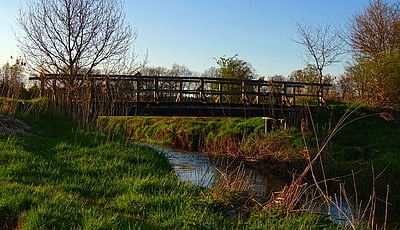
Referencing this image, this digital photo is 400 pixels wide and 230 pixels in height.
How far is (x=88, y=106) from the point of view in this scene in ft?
46.1

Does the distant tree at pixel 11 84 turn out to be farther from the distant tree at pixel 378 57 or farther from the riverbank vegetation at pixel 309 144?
the distant tree at pixel 378 57

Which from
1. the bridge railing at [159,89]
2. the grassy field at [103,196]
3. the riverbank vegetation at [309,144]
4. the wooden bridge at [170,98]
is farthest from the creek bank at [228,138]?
the grassy field at [103,196]

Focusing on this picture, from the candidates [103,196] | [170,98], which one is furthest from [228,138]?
[103,196]

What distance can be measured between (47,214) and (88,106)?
8.77m

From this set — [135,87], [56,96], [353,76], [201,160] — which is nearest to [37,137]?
[56,96]

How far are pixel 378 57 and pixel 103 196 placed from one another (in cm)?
2290

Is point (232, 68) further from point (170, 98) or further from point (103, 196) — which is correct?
point (103, 196)

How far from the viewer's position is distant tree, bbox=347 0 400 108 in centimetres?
2481

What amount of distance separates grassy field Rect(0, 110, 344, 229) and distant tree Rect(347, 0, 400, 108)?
18.1 m

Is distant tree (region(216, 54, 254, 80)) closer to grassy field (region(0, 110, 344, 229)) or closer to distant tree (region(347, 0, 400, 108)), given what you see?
distant tree (region(347, 0, 400, 108))

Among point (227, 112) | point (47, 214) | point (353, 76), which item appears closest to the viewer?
point (47, 214)

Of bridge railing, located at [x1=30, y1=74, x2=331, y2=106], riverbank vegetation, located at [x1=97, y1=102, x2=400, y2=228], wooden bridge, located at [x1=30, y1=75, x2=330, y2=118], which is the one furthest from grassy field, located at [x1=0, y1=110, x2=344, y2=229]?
wooden bridge, located at [x1=30, y1=75, x2=330, y2=118]

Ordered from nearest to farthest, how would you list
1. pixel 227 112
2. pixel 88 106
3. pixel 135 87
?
pixel 88 106 < pixel 135 87 < pixel 227 112

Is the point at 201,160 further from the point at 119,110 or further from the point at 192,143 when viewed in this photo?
the point at 192,143
